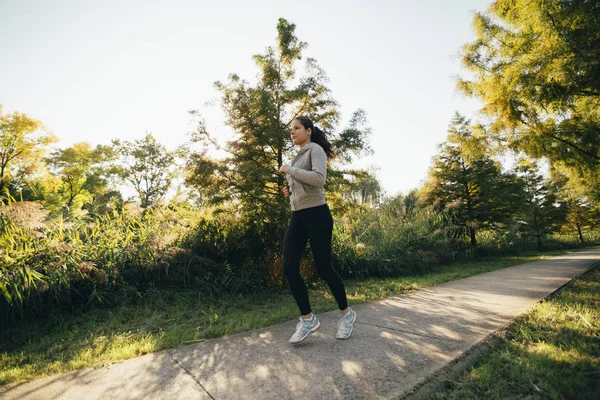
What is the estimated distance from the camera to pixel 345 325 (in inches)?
99.6

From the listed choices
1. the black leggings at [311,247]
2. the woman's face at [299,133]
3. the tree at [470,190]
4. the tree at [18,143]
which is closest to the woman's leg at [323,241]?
the black leggings at [311,247]

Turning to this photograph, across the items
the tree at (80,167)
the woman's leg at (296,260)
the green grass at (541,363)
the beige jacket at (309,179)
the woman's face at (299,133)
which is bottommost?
the green grass at (541,363)

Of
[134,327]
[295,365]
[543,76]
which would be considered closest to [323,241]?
[295,365]

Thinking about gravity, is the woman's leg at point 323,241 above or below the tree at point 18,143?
below

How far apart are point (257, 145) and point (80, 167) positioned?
69.5 ft

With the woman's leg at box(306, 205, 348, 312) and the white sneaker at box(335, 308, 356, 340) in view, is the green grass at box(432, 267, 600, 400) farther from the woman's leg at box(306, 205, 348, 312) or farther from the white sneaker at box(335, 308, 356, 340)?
the woman's leg at box(306, 205, 348, 312)

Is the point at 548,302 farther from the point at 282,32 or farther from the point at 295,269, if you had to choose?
the point at 282,32

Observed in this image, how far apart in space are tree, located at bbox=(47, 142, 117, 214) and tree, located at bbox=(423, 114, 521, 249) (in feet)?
63.5

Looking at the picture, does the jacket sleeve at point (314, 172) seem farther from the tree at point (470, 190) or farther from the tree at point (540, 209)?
the tree at point (540, 209)

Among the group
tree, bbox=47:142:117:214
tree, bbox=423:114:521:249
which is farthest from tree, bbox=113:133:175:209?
tree, bbox=423:114:521:249

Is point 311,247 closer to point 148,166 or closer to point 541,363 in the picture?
point 541,363

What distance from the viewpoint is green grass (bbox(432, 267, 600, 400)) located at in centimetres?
157

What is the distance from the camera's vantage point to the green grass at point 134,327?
7.52ft

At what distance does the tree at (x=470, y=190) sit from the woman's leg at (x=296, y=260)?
978 cm
